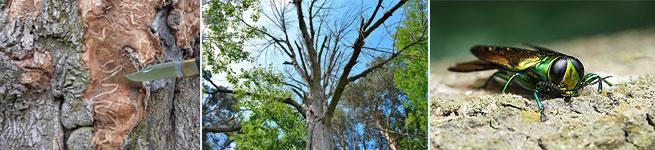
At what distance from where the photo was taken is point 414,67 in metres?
1.74

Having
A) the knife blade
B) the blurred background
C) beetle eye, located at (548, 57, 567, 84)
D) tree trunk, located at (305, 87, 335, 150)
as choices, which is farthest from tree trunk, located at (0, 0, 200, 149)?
beetle eye, located at (548, 57, 567, 84)

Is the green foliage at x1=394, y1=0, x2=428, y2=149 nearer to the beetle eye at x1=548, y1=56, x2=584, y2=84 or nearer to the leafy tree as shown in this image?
the leafy tree

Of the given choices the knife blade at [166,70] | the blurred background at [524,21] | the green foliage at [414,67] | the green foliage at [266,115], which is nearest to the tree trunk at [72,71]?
the knife blade at [166,70]

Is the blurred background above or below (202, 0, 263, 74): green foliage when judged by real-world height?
above

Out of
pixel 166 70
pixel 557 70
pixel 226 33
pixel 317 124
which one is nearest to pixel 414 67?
pixel 317 124

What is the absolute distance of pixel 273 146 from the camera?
1.81 metres

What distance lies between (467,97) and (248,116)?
65 cm

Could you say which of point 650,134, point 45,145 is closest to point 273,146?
point 45,145

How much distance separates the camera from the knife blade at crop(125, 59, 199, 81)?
5.86 feet

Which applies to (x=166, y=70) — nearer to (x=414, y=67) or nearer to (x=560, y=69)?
(x=414, y=67)

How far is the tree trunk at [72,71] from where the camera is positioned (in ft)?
6.23

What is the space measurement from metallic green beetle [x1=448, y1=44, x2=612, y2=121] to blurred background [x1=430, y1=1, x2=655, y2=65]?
37 cm

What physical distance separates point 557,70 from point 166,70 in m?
1.08

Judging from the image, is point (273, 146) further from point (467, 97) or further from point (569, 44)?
point (569, 44)
